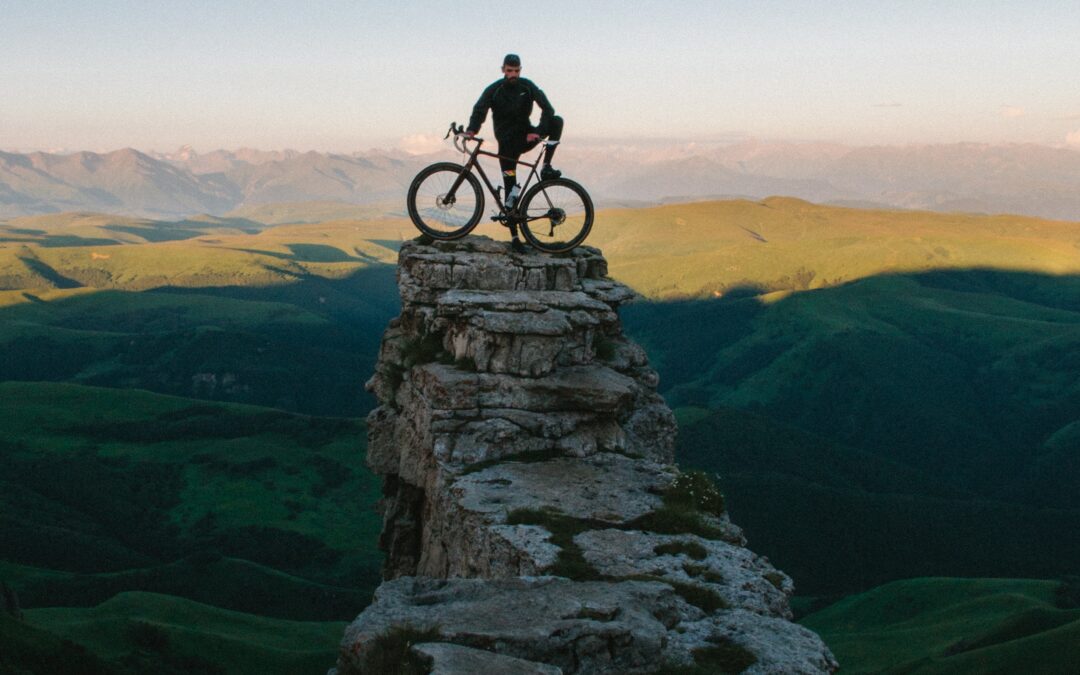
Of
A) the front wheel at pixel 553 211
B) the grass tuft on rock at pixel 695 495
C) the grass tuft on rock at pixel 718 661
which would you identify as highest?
the front wheel at pixel 553 211

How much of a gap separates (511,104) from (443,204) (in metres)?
4.00

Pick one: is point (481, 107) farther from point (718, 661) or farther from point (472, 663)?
point (472, 663)

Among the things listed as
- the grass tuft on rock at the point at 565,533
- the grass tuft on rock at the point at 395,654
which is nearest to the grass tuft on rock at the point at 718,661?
the grass tuft on rock at the point at 565,533

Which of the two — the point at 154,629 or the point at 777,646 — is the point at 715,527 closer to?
the point at 777,646

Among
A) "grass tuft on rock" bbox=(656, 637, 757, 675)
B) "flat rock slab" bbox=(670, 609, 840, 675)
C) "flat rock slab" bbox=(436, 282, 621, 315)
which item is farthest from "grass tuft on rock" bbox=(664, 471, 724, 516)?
"flat rock slab" bbox=(436, 282, 621, 315)

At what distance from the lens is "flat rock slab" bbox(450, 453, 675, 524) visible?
21062 millimetres

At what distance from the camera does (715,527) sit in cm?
2072

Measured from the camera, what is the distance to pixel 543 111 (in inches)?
1104

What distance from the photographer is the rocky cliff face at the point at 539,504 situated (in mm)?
14398

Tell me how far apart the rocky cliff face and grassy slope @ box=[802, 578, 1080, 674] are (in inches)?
2905

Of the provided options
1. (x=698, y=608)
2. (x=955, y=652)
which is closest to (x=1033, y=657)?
(x=955, y=652)

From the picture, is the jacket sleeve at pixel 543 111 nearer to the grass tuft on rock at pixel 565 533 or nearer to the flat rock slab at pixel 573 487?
the flat rock slab at pixel 573 487

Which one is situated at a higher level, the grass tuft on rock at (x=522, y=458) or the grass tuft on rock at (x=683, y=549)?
the grass tuft on rock at (x=522, y=458)

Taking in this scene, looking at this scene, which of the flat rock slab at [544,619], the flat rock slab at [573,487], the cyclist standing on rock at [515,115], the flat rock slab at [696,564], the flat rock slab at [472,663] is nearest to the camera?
the flat rock slab at [472,663]
